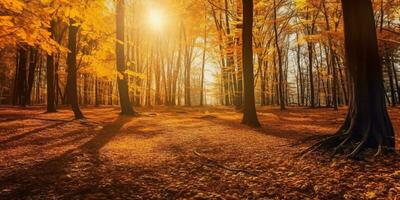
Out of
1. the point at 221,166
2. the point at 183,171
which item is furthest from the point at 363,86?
the point at 183,171

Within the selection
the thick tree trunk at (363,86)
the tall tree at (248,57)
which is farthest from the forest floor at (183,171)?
the tall tree at (248,57)

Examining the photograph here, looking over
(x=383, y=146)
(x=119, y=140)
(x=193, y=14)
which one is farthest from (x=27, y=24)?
(x=193, y=14)

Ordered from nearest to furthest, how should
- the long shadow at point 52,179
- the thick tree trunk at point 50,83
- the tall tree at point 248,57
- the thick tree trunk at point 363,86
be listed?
the long shadow at point 52,179 < the thick tree trunk at point 363,86 < the tall tree at point 248,57 < the thick tree trunk at point 50,83

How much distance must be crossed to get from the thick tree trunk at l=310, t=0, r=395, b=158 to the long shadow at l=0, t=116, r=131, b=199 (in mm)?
5092

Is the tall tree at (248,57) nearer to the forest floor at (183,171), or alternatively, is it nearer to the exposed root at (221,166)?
the forest floor at (183,171)

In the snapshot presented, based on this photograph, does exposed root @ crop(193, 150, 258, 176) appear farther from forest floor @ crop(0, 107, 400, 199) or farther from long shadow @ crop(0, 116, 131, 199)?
long shadow @ crop(0, 116, 131, 199)

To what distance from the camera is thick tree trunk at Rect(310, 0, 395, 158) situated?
5.97m

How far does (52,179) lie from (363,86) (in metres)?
6.75

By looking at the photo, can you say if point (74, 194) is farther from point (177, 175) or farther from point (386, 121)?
point (386, 121)

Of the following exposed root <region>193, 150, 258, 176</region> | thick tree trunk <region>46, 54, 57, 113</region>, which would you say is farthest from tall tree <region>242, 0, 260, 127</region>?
thick tree trunk <region>46, 54, 57, 113</region>

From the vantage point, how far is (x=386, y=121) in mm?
6094

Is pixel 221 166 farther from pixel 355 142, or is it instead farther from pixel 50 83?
pixel 50 83

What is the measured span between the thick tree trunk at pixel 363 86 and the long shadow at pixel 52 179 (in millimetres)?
5092

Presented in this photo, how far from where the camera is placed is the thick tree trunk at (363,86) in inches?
235
